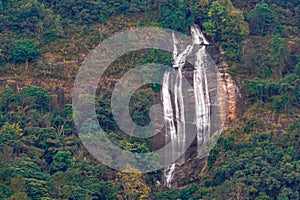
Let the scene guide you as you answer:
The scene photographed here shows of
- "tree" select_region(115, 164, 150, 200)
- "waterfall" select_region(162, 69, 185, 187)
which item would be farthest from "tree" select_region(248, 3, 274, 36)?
"tree" select_region(115, 164, 150, 200)

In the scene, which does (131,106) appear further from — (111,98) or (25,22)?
(25,22)

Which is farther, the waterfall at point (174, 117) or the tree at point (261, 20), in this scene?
the tree at point (261, 20)

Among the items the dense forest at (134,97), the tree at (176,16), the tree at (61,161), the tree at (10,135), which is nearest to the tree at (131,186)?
the dense forest at (134,97)

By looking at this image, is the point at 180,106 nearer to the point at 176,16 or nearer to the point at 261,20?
the point at 176,16

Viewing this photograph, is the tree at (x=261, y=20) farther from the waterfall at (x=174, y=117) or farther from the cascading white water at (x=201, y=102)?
the waterfall at (x=174, y=117)

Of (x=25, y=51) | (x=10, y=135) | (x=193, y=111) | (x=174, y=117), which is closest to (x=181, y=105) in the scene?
(x=193, y=111)

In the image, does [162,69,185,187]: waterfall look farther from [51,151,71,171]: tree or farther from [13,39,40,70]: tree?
[13,39,40,70]: tree
